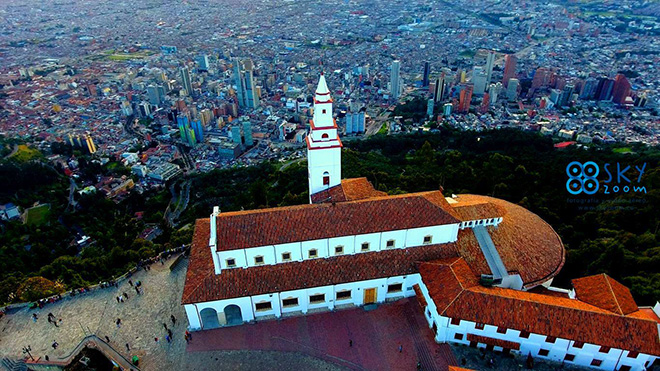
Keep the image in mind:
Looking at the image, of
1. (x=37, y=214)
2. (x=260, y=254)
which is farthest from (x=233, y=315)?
(x=37, y=214)

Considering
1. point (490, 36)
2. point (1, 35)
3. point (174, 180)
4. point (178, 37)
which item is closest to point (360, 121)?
point (174, 180)

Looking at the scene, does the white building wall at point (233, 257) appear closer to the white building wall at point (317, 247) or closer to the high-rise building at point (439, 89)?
the white building wall at point (317, 247)

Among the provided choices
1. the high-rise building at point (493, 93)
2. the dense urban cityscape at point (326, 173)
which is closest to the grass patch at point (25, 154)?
the dense urban cityscape at point (326, 173)

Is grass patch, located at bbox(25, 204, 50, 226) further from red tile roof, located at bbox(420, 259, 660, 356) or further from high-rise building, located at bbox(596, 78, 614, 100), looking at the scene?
high-rise building, located at bbox(596, 78, 614, 100)

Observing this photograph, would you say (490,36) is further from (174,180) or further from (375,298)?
(375,298)

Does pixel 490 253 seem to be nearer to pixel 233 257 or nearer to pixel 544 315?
pixel 544 315
